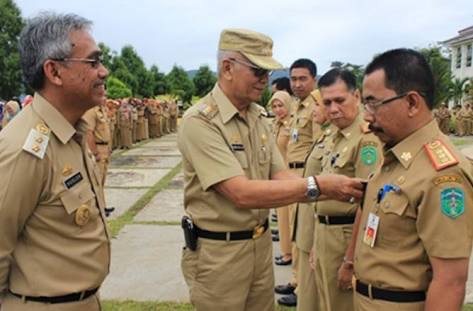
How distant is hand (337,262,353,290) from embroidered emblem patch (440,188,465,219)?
98 centimetres

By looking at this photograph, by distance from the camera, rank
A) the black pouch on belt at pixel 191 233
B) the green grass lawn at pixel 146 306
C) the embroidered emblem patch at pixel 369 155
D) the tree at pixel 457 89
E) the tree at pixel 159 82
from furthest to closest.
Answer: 1. the tree at pixel 159 82
2. the tree at pixel 457 89
3. the green grass lawn at pixel 146 306
4. the embroidered emblem patch at pixel 369 155
5. the black pouch on belt at pixel 191 233

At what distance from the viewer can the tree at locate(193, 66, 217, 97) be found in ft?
124

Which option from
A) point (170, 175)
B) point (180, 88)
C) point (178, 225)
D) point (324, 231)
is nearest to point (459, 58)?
point (180, 88)

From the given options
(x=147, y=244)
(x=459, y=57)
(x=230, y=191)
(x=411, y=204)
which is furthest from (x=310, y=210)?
(x=459, y=57)

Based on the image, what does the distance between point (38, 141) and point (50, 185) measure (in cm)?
17

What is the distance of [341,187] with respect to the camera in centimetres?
249

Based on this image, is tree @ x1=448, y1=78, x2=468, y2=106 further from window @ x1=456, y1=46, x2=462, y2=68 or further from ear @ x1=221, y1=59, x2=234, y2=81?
ear @ x1=221, y1=59, x2=234, y2=81

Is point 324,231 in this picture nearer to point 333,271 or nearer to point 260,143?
point 333,271

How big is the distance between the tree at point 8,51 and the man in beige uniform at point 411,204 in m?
29.3

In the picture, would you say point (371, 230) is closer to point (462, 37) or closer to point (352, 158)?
point (352, 158)

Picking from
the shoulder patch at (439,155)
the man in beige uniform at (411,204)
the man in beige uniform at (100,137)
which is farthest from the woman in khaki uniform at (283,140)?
the shoulder patch at (439,155)

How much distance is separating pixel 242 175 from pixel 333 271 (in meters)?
1.08

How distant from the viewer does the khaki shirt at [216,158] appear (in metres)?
2.53

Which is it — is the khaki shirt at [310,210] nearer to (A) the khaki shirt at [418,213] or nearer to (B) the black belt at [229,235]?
(B) the black belt at [229,235]
